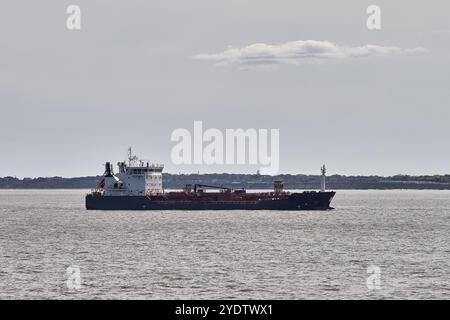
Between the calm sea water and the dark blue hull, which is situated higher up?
the dark blue hull

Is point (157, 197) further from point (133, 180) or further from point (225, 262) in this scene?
point (225, 262)

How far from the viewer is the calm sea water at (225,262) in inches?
1825

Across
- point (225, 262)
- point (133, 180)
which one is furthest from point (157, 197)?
point (225, 262)

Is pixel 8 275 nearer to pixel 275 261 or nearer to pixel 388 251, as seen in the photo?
pixel 275 261

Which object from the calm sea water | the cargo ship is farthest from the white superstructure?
the calm sea water

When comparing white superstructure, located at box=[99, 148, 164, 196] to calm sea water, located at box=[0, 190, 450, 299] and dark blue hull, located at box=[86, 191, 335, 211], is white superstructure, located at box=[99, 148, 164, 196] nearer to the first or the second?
dark blue hull, located at box=[86, 191, 335, 211]

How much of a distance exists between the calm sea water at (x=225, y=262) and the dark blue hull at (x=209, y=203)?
41.7 metres

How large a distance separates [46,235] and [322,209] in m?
73.1

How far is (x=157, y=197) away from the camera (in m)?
144

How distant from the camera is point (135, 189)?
145m

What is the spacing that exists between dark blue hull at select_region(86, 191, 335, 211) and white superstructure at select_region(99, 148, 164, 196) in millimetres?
1465

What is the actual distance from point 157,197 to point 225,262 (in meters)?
83.6

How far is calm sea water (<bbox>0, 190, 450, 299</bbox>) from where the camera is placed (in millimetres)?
46344

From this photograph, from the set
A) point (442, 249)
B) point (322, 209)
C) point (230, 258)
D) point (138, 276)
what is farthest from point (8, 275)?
point (322, 209)
